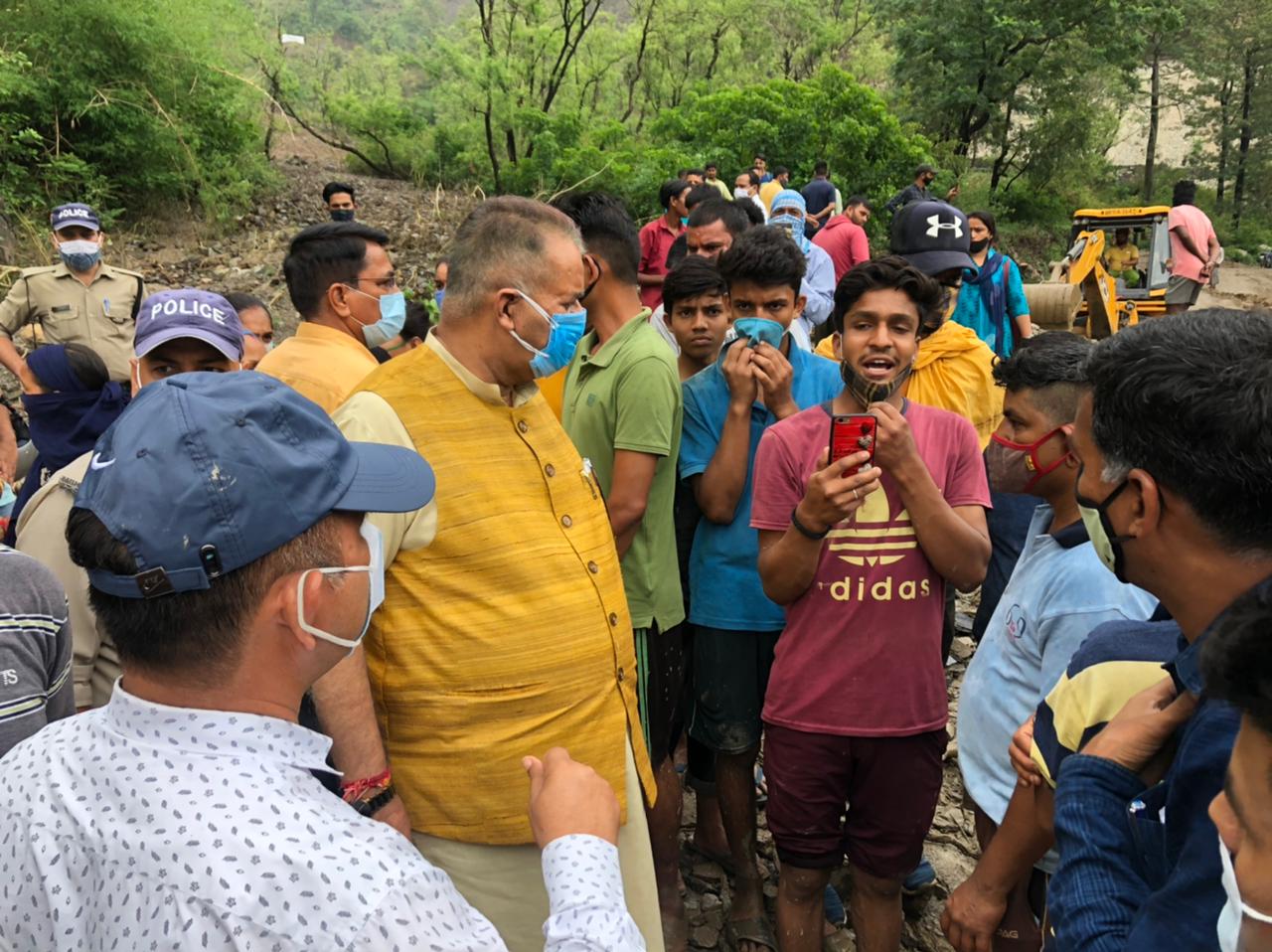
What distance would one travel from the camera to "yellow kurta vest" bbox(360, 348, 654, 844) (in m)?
1.91

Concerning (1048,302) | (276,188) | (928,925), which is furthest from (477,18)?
(928,925)

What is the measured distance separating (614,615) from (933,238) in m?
2.98

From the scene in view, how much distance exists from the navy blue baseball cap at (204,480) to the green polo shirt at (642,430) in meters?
1.66

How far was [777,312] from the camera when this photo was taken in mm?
3277

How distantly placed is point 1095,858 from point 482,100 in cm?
1920

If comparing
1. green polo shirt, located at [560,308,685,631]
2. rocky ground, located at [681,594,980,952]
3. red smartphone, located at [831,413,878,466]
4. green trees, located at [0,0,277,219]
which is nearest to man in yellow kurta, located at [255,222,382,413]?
green polo shirt, located at [560,308,685,631]

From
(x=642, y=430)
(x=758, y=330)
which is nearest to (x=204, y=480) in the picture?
(x=642, y=430)

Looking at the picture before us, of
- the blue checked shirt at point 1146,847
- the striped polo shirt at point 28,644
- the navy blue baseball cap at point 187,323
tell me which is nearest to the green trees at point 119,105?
the navy blue baseball cap at point 187,323

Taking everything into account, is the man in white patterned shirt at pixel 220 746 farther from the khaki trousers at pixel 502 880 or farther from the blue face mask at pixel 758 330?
the blue face mask at pixel 758 330

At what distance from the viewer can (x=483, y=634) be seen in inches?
75.9

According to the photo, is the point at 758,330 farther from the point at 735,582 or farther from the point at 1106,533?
the point at 1106,533

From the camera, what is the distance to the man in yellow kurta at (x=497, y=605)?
1.92 meters

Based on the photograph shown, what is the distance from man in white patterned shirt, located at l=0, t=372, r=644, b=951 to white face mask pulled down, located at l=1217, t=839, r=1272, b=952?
2.35ft

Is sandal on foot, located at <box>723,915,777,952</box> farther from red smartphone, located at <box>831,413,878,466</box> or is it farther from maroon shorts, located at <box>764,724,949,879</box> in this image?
red smartphone, located at <box>831,413,878,466</box>
